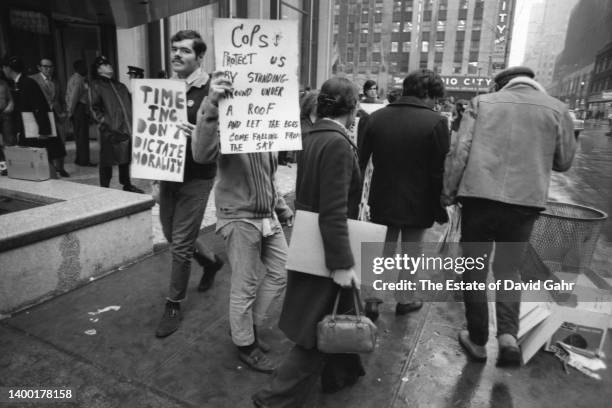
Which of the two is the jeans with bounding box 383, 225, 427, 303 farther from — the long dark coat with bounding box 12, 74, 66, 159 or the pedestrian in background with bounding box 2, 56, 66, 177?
the long dark coat with bounding box 12, 74, 66, 159

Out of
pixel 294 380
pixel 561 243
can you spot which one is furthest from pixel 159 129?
pixel 561 243

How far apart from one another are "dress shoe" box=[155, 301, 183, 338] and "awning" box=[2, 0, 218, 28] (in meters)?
5.70

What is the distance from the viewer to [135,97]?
290 centimetres

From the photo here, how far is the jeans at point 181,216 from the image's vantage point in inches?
119

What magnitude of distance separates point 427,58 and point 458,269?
7739 cm

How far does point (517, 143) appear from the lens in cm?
255

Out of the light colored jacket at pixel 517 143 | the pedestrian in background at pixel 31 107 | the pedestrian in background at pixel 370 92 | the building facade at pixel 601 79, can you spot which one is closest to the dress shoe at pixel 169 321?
the light colored jacket at pixel 517 143

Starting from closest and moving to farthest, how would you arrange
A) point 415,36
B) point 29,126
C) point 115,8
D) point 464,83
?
point 29,126 < point 115,8 < point 464,83 < point 415,36

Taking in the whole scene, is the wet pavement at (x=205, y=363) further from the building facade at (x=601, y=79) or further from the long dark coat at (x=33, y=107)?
the building facade at (x=601, y=79)

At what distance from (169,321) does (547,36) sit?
20652cm

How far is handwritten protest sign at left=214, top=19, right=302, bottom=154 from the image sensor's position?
225 cm

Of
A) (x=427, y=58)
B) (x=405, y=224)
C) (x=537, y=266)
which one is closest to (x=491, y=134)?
(x=405, y=224)

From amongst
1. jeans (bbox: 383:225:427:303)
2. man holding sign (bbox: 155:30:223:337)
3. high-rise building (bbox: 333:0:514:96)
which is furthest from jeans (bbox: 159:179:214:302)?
high-rise building (bbox: 333:0:514:96)

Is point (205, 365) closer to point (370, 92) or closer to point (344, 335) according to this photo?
point (344, 335)
